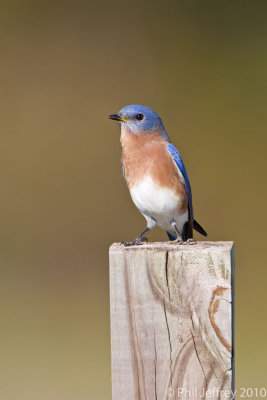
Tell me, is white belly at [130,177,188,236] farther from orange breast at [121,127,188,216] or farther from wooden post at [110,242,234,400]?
wooden post at [110,242,234,400]

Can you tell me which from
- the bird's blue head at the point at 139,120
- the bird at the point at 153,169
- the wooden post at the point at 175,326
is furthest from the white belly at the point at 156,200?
the wooden post at the point at 175,326

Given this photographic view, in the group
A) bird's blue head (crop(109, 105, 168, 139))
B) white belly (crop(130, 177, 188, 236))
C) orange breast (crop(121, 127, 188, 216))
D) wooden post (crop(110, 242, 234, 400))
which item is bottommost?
wooden post (crop(110, 242, 234, 400))

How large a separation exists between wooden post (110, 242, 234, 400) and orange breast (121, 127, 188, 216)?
1.60 m

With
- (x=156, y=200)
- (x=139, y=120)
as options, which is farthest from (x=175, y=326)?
(x=139, y=120)

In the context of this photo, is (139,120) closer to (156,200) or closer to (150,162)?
(150,162)

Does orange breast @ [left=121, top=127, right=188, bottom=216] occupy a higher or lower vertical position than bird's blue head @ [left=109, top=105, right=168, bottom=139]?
lower

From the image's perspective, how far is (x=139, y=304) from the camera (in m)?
2.48

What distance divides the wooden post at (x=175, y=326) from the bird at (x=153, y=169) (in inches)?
61.2

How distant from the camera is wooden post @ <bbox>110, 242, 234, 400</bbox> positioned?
2.45 m

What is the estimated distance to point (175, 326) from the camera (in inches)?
96.7

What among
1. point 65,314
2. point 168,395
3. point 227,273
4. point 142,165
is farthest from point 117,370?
point 65,314

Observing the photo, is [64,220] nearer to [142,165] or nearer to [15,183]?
[15,183]

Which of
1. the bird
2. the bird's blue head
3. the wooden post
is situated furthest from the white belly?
the wooden post

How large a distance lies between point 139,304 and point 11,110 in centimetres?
636
